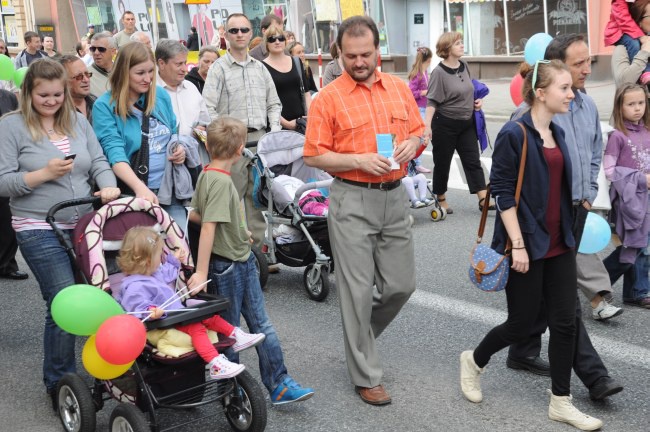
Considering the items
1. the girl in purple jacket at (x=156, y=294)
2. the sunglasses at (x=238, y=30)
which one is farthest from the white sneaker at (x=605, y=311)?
the sunglasses at (x=238, y=30)

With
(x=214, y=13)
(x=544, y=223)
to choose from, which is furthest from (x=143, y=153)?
(x=214, y=13)

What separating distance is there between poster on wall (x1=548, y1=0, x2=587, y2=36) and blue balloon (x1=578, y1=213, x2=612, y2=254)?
19.6 m

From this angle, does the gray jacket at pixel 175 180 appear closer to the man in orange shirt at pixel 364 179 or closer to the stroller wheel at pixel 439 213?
the man in orange shirt at pixel 364 179

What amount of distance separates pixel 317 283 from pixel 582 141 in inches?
102

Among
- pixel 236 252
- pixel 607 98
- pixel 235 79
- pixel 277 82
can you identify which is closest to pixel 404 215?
pixel 236 252

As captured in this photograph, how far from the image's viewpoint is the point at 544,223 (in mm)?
4543

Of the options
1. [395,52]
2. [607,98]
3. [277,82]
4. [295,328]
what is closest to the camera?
[295,328]

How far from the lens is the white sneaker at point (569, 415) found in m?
4.56

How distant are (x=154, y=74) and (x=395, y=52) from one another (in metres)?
25.7

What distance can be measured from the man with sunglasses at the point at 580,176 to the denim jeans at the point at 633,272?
4.25 feet

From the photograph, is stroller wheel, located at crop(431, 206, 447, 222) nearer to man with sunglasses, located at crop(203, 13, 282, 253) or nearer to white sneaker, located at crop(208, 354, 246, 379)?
man with sunglasses, located at crop(203, 13, 282, 253)

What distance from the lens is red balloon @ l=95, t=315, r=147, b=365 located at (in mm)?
3979

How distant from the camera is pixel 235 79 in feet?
26.4

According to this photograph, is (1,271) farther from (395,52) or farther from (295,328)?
(395,52)
